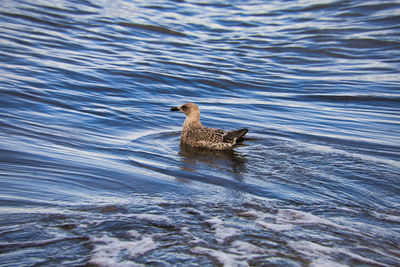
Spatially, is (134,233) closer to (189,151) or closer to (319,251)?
(319,251)

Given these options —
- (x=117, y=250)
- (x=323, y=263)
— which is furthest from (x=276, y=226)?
(x=117, y=250)

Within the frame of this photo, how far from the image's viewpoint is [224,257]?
12.8 ft

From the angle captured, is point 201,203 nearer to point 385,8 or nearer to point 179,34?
point 179,34

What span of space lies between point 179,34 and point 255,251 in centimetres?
1530

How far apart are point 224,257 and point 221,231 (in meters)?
0.44

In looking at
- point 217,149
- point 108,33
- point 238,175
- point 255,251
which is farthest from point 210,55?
point 255,251

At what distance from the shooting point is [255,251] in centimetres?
399

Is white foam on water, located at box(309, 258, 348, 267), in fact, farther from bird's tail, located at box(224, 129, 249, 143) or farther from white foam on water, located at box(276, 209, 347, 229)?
bird's tail, located at box(224, 129, 249, 143)

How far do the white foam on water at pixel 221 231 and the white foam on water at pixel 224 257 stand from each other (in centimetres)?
20

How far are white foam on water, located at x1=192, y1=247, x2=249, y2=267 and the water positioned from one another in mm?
16

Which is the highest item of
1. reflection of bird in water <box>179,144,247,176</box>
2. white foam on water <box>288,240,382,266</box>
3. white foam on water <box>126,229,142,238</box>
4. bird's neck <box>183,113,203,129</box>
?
bird's neck <box>183,113,203,129</box>

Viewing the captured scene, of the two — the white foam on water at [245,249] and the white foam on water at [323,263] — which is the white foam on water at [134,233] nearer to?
the white foam on water at [245,249]

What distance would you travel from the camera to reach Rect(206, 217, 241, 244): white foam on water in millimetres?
4198

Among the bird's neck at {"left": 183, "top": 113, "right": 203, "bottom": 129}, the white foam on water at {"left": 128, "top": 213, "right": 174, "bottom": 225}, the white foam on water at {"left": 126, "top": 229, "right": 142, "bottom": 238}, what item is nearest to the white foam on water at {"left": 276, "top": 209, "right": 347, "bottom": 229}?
the white foam on water at {"left": 128, "top": 213, "right": 174, "bottom": 225}
